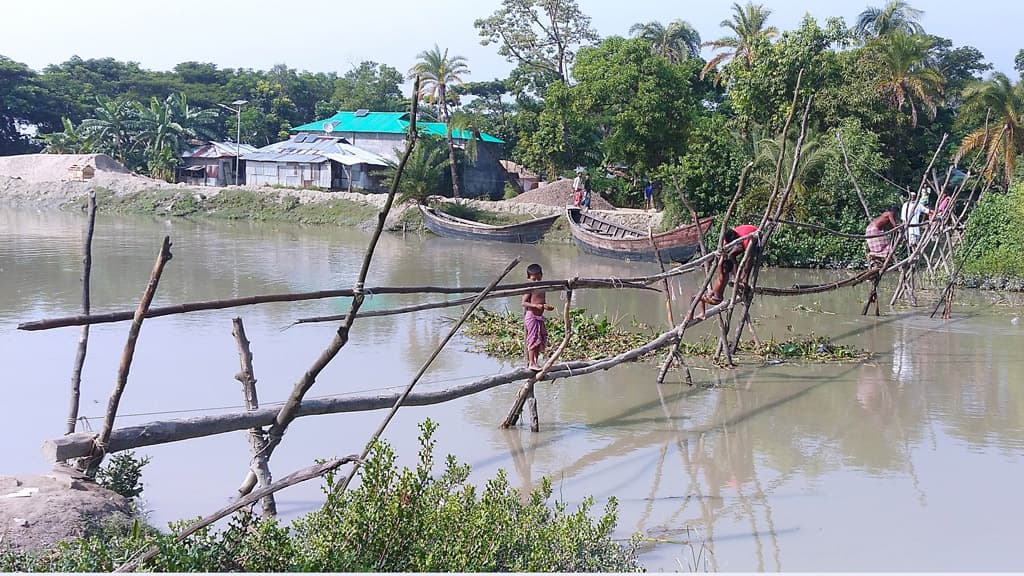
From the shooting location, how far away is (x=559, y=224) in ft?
82.3

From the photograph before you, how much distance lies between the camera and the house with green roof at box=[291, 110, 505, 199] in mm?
31562

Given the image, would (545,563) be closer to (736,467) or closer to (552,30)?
(736,467)

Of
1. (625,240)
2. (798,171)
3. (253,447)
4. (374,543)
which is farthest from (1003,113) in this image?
(374,543)

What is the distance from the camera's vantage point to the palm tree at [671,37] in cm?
3450

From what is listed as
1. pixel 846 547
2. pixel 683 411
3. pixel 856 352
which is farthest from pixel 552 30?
pixel 846 547

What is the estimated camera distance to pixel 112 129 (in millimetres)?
38906

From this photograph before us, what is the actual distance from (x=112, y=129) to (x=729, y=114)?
Result: 25074mm

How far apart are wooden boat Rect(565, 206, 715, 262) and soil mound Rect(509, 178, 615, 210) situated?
334 centimetres

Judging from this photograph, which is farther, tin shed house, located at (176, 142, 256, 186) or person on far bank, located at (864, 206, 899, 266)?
tin shed house, located at (176, 142, 256, 186)

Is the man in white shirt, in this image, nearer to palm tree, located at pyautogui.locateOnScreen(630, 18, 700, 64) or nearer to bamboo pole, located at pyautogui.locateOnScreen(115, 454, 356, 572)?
bamboo pole, located at pyautogui.locateOnScreen(115, 454, 356, 572)

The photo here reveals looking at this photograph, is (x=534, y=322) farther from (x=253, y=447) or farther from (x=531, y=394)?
(x=253, y=447)

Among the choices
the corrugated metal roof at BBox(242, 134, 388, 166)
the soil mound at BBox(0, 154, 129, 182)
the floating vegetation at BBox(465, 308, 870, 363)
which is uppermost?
the corrugated metal roof at BBox(242, 134, 388, 166)

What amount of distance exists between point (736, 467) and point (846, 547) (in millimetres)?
1423

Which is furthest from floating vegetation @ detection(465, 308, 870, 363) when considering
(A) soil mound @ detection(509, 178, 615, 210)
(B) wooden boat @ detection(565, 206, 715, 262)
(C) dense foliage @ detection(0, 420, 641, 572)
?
(A) soil mound @ detection(509, 178, 615, 210)
